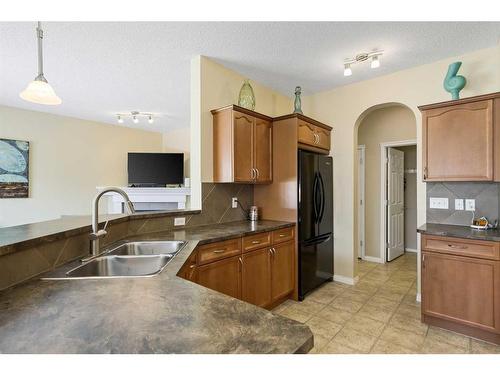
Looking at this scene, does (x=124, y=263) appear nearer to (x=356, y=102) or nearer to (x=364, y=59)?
(x=364, y=59)

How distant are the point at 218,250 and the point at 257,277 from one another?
1.95 feet

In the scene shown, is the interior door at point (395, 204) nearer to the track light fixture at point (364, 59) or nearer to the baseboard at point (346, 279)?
the baseboard at point (346, 279)

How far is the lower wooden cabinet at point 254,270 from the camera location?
6.73 ft

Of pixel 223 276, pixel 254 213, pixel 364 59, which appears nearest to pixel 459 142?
pixel 364 59

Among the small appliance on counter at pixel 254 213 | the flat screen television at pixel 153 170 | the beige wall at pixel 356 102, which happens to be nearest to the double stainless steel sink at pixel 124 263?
the small appliance on counter at pixel 254 213

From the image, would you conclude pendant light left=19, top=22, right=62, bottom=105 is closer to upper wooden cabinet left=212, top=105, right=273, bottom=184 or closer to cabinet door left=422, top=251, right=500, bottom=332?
upper wooden cabinet left=212, top=105, right=273, bottom=184

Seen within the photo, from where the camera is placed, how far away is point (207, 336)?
29.5 inches

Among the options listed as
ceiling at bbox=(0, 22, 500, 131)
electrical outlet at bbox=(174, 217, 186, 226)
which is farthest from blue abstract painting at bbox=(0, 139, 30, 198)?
electrical outlet at bbox=(174, 217, 186, 226)

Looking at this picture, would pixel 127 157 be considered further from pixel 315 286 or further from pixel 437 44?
pixel 437 44

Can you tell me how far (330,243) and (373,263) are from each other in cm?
139

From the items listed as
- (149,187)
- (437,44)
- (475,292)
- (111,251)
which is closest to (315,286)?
(475,292)

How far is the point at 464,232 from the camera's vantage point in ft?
7.39

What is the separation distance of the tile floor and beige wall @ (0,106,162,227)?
4.47 metres

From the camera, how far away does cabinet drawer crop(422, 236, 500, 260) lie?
2.04 metres
